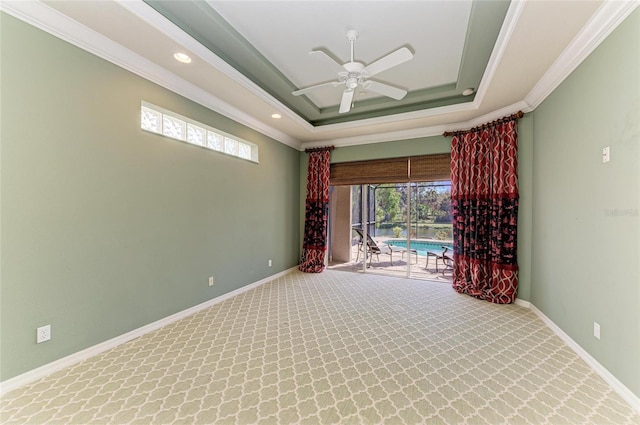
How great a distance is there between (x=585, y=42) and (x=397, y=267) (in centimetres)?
441

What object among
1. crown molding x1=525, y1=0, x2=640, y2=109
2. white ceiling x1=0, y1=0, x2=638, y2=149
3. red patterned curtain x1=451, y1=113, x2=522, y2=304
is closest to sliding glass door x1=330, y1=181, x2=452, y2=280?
red patterned curtain x1=451, y1=113, x2=522, y2=304

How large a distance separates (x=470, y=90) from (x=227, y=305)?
4655mm

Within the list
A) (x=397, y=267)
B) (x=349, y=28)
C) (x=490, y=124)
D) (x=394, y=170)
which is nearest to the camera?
(x=349, y=28)

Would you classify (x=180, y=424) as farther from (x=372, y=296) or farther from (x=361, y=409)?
(x=372, y=296)

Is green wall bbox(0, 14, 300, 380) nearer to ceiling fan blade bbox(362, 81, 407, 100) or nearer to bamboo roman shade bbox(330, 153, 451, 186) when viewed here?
ceiling fan blade bbox(362, 81, 407, 100)

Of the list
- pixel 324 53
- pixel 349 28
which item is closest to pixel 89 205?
pixel 324 53

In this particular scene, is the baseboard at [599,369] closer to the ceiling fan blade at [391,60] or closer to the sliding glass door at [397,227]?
the sliding glass door at [397,227]

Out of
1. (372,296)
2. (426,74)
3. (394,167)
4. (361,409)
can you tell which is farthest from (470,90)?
(361,409)

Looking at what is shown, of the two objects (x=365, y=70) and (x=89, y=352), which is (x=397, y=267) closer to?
(x=365, y=70)

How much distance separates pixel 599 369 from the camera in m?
2.01

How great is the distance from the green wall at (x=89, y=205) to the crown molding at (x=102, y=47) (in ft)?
0.21

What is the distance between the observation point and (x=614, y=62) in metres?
1.91

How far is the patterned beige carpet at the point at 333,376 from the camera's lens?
160 centimetres

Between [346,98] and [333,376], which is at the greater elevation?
[346,98]
